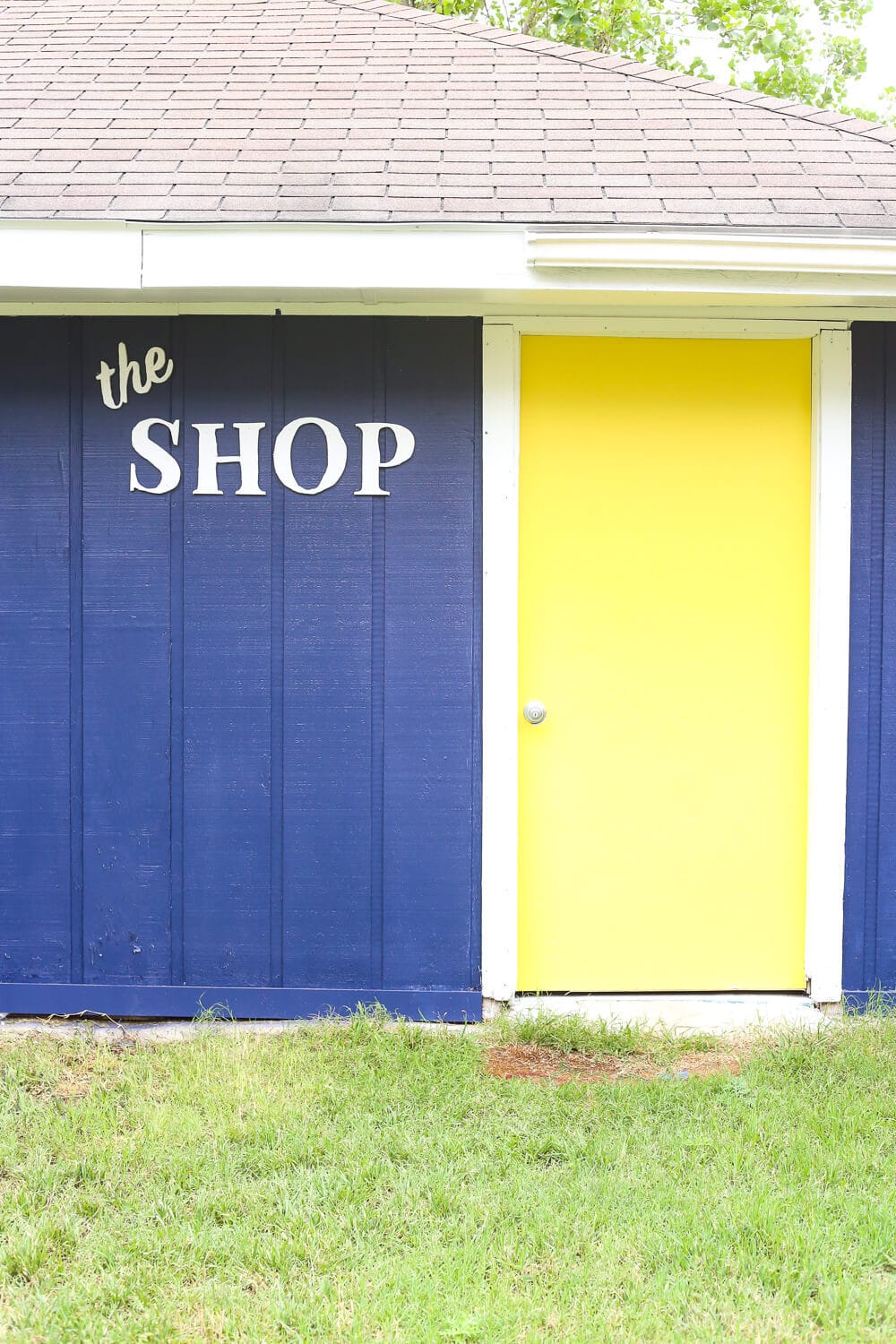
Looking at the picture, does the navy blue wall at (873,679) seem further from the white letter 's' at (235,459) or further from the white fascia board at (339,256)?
the white letter 's' at (235,459)

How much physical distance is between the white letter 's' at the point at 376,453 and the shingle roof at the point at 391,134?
28.2 inches

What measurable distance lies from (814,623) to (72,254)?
9.47 feet

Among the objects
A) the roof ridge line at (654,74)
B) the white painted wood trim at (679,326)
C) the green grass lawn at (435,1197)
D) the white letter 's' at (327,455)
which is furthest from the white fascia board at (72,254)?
the green grass lawn at (435,1197)

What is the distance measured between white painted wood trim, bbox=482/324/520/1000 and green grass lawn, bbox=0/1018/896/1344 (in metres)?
0.45

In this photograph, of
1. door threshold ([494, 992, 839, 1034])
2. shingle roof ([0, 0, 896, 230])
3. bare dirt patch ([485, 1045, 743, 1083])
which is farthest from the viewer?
door threshold ([494, 992, 839, 1034])

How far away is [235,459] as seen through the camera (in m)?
3.66

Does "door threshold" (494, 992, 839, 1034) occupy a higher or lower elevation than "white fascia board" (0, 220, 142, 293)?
lower

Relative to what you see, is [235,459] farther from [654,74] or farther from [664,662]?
[654,74]

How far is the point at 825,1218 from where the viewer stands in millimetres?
2328

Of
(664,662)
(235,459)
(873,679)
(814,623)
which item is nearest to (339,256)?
(235,459)

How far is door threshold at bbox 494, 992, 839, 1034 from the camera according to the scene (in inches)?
141

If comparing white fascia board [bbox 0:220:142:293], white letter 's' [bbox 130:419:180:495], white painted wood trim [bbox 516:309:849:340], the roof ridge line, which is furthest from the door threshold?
the roof ridge line

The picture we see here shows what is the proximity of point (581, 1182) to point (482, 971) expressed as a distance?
1.18 meters

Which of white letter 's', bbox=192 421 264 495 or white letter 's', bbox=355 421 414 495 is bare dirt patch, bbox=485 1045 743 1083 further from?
white letter 's', bbox=192 421 264 495
